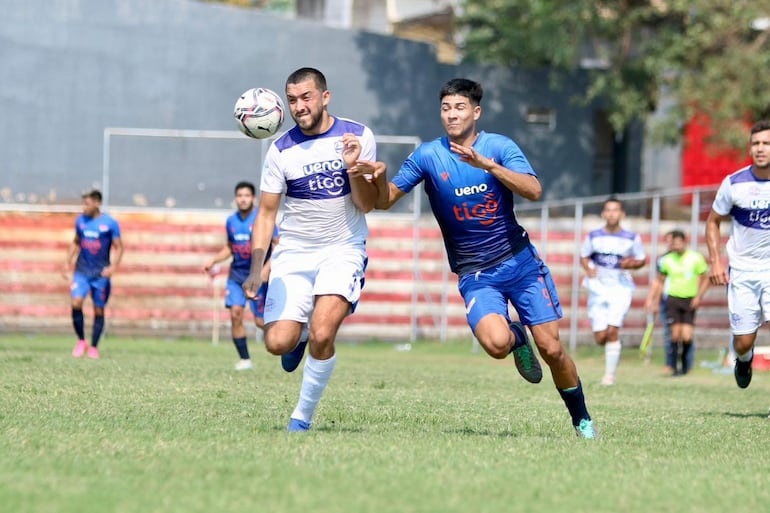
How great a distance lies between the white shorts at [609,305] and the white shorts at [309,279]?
8.30m

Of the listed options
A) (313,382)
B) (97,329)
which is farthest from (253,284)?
(97,329)

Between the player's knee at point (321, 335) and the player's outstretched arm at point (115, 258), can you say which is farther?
the player's outstretched arm at point (115, 258)

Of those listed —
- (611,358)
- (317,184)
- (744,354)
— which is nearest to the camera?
(317,184)

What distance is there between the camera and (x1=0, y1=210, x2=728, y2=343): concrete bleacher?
25125 millimetres

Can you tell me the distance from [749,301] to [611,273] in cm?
537

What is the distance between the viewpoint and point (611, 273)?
16891 mm

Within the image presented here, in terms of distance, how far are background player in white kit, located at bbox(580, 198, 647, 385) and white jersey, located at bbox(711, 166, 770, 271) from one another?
4988 mm

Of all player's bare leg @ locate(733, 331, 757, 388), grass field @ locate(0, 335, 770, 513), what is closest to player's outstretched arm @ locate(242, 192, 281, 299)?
grass field @ locate(0, 335, 770, 513)

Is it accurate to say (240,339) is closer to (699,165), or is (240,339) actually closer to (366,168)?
(366,168)

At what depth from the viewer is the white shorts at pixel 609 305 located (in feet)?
55.0

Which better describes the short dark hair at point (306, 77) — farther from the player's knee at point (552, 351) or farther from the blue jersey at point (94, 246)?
the blue jersey at point (94, 246)

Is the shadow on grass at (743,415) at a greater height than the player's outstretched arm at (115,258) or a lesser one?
lesser

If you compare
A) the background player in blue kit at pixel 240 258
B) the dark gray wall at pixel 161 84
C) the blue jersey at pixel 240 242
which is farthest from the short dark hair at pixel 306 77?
the dark gray wall at pixel 161 84

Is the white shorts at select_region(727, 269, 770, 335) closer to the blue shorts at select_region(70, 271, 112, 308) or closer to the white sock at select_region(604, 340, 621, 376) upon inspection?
the white sock at select_region(604, 340, 621, 376)
